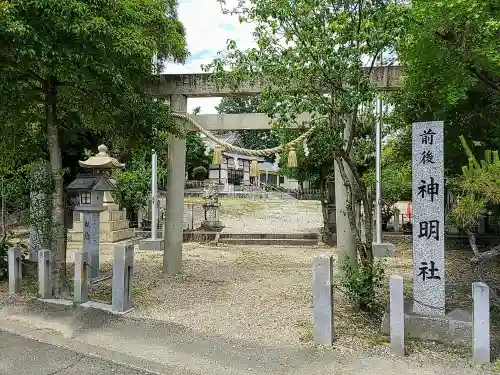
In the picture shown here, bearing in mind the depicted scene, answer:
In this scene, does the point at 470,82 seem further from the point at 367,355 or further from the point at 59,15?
the point at 59,15

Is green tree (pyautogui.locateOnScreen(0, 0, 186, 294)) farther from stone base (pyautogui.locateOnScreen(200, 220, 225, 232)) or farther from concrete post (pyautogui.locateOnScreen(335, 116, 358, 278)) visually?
stone base (pyautogui.locateOnScreen(200, 220, 225, 232))

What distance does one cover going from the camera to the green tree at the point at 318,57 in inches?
160

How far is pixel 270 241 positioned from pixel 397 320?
324 inches

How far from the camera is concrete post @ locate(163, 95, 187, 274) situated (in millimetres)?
7438

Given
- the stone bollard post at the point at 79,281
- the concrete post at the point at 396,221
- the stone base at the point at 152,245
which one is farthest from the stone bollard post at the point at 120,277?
the concrete post at the point at 396,221

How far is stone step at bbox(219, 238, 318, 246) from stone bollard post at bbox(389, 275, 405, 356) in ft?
25.9

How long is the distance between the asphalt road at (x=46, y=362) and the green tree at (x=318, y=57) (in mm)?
2869

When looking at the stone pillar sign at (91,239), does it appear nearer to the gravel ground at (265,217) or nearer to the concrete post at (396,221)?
the gravel ground at (265,217)

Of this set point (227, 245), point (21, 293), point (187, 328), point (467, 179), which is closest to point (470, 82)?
point (467, 179)

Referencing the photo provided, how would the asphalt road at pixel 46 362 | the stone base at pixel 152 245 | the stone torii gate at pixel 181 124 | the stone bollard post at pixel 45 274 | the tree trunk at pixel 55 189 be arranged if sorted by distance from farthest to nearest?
the stone base at pixel 152 245 < the stone torii gate at pixel 181 124 < the tree trunk at pixel 55 189 < the stone bollard post at pixel 45 274 < the asphalt road at pixel 46 362

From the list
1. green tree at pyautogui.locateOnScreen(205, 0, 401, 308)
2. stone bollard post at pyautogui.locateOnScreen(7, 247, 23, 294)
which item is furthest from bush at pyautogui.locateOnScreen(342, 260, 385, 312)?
stone bollard post at pyautogui.locateOnScreen(7, 247, 23, 294)

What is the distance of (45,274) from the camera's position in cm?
543

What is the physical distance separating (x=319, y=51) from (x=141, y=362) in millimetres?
3280

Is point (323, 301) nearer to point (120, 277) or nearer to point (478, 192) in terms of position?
point (478, 192)
